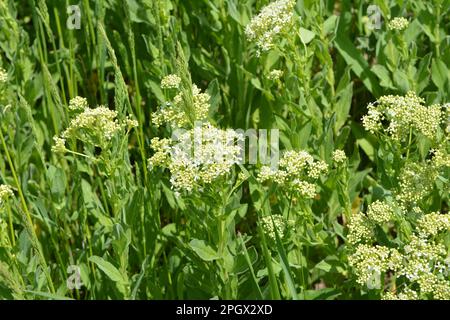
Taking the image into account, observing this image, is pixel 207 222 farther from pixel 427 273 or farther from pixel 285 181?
pixel 427 273

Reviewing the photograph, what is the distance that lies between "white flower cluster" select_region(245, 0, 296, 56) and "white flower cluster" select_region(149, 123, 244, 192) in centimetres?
63

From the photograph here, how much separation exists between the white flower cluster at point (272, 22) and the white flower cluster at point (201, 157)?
626 millimetres

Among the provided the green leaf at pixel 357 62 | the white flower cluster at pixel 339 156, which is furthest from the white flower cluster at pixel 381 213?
the green leaf at pixel 357 62

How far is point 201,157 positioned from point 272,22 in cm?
80

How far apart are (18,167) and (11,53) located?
2.10 ft

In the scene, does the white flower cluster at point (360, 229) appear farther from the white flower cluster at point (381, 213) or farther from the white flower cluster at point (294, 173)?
the white flower cluster at point (294, 173)

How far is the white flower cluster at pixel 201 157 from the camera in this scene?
2422mm

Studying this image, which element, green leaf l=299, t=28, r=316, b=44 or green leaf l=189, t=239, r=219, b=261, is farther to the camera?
green leaf l=299, t=28, r=316, b=44

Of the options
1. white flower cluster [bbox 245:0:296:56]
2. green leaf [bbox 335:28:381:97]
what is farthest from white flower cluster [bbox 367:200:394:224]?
green leaf [bbox 335:28:381:97]

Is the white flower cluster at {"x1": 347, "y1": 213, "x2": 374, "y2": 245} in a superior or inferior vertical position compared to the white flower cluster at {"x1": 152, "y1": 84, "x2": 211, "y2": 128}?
inferior

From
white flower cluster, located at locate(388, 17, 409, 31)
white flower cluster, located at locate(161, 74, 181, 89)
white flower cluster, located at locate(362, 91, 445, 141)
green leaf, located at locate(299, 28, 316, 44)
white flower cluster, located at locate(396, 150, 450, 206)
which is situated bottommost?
white flower cluster, located at locate(396, 150, 450, 206)

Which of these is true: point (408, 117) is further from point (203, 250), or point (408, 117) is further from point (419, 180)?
point (203, 250)

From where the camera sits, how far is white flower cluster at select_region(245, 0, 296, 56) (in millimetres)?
2918

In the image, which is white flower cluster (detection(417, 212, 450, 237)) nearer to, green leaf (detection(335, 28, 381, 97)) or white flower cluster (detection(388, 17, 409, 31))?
white flower cluster (detection(388, 17, 409, 31))
